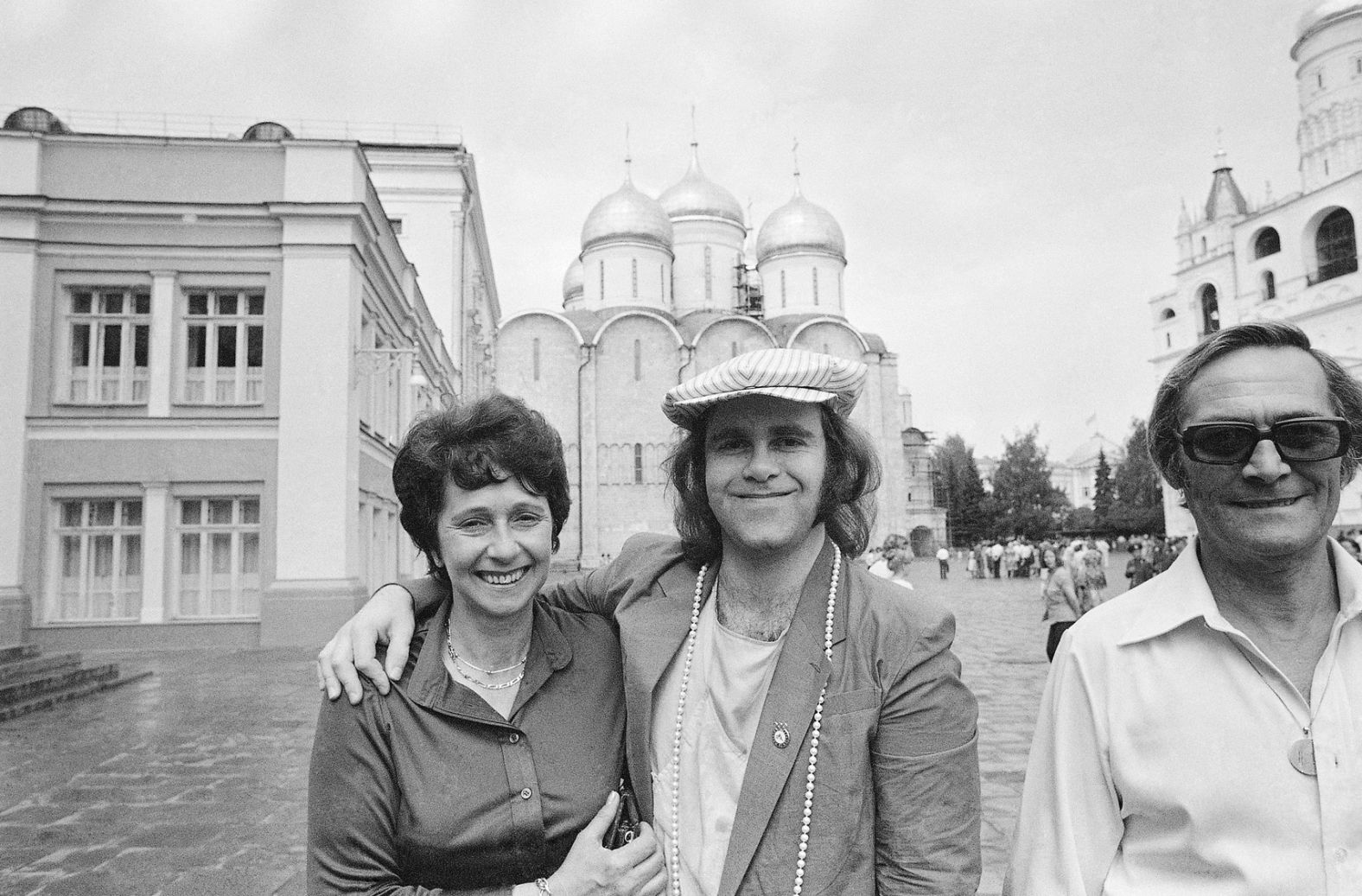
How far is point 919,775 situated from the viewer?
5.93ft

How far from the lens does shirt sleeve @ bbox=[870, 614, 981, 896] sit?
70.3 inches

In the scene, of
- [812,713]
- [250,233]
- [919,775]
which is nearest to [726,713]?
[812,713]

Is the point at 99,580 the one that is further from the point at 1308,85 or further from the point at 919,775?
the point at 1308,85

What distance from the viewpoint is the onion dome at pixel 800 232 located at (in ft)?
163

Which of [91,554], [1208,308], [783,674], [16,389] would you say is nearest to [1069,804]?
[783,674]

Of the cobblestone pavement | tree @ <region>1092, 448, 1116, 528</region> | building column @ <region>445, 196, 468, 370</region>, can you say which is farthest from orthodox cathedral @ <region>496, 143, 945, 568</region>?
the cobblestone pavement

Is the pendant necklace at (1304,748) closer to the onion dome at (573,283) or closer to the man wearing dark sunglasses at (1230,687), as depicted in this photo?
the man wearing dark sunglasses at (1230,687)

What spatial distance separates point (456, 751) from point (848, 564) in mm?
940

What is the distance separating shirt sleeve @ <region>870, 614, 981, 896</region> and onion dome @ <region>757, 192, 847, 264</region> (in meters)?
49.4

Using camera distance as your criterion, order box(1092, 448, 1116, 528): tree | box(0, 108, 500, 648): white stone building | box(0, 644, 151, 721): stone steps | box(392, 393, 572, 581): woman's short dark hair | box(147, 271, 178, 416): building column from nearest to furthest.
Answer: box(392, 393, 572, 581): woman's short dark hair
box(0, 644, 151, 721): stone steps
box(0, 108, 500, 648): white stone building
box(147, 271, 178, 416): building column
box(1092, 448, 1116, 528): tree

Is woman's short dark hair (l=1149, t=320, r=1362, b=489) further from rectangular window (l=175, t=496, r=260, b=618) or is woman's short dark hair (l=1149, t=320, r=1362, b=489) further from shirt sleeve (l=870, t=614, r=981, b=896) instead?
rectangular window (l=175, t=496, r=260, b=618)

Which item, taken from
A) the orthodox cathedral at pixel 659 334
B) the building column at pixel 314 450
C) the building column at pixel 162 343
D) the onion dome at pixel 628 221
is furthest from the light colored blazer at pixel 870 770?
the onion dome at pixel 628 221

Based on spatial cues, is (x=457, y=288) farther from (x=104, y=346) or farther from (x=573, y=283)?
(x=573, y=283)

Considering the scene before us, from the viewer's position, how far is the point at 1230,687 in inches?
67.7
